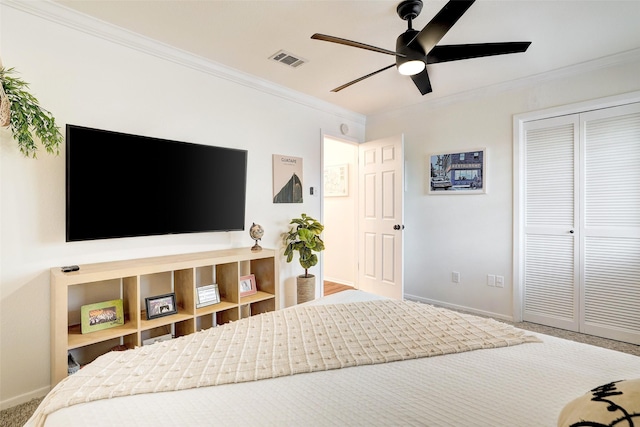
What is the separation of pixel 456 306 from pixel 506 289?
23.6 inches

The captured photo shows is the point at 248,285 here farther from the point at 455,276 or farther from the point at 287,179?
the point at 455,276

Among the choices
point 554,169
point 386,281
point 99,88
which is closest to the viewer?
point 99,88

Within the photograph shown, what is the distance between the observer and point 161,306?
2209 mm

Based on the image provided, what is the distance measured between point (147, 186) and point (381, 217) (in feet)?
9.00

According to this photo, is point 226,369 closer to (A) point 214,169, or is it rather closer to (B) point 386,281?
(A) point 214,169

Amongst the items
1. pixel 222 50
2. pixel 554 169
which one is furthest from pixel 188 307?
pixel 554 169

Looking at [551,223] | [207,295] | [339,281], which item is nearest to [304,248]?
[207,295]

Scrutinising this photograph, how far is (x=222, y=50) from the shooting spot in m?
2.56

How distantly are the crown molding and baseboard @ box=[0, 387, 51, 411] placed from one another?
2.41m

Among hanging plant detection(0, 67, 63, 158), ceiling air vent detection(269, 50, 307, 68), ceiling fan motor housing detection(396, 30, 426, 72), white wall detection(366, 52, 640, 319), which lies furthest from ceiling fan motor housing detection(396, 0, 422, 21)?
hanging plant detection(0, 67, 63, 158)

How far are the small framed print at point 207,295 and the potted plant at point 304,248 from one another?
3.11ft

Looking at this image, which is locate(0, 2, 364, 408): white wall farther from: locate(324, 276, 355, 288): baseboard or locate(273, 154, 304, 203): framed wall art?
locate(324, 276, 355, 288): baseboard

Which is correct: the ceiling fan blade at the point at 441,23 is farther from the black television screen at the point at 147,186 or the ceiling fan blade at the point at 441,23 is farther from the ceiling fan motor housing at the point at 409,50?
the black television screen at the point at 147,186

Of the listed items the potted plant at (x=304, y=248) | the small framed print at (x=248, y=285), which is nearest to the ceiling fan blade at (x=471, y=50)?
the potted plant at (x=304, y=248)
